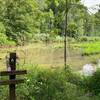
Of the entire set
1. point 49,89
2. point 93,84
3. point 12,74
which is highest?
point 12,74

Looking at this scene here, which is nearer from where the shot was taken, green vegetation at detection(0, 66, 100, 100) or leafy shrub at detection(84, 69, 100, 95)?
green vegetation at detection(0, 66, 100, 100)

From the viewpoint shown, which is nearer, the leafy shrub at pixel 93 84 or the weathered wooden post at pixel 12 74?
the weathered wooden post at pixel 12 74

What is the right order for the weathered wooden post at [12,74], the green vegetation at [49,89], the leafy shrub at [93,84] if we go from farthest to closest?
the leafy shrub at [93,84], the green vegetation at [49,89], the weathered wooden post at [12,74]

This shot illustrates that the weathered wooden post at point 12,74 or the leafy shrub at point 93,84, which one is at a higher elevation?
the weathered wooden post at point 12,74

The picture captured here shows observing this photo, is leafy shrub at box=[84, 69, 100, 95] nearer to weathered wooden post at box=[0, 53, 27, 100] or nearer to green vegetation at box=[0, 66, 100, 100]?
green vegetation at box=[0, 66, 100, 100]

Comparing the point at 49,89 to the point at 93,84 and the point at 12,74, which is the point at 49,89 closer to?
the point at 12,74

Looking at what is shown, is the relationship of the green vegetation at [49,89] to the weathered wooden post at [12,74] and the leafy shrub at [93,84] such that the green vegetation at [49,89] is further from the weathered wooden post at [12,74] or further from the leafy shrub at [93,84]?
the weathered wooden post at [12,74]

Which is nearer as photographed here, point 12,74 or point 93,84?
point 12,74

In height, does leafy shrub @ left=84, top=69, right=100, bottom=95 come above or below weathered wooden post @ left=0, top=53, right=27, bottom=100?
below

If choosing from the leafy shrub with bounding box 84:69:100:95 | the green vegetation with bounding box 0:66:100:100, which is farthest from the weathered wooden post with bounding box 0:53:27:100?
the leafy shrub with bounding box 84:69:100:95

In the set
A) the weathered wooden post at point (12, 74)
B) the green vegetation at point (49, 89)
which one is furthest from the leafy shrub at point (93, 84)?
the weathered wooden post at point (12, 74)

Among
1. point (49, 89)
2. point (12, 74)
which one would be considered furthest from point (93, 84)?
point (12, 74)

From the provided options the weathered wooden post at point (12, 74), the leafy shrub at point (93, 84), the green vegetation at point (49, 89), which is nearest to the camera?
the weathered wooden post at point (12, 74)

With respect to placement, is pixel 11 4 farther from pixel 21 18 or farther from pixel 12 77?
pixel 12 77
